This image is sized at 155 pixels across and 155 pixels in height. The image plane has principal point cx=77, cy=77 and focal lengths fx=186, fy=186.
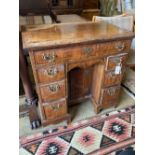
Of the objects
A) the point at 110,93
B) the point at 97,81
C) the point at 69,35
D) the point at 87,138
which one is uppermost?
the point at 69,35

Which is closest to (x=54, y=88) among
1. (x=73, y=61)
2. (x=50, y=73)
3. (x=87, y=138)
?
(x=50, y=73)

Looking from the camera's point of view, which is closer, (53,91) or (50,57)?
(50,57)

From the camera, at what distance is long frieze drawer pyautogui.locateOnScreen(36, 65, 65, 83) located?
53.0 inches

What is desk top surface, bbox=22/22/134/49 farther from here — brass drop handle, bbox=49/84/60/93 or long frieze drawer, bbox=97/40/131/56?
brass drop handle, bbox=49/84/60/93

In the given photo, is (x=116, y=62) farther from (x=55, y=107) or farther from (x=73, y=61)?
(x=55, y=107)

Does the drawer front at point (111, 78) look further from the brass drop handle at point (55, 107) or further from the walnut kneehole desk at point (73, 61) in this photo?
the brass drop handle at point (55, 107)

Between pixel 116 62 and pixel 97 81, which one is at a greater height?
pixel 116 62

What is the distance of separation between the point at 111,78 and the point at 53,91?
53 cm

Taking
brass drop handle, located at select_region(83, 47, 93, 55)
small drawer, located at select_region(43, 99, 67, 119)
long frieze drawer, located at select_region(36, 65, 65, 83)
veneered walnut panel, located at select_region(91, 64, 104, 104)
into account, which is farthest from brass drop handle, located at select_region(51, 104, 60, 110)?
brass drop handle, located at select_region(83, 47, 93, 55)

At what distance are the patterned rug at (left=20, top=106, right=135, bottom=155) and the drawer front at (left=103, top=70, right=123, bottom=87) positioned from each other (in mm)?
338

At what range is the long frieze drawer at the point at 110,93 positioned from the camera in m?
1.70

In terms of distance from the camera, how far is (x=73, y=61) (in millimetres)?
1401
